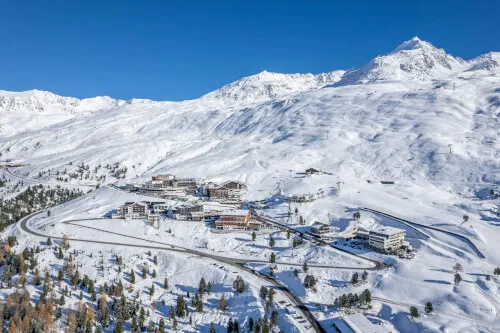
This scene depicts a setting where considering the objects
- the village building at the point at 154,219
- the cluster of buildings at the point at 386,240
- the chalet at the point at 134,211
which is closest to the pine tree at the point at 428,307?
the cluster of buildings at the point at 386,240

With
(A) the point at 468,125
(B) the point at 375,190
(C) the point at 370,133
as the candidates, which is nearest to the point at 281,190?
(B) the point at 375,190

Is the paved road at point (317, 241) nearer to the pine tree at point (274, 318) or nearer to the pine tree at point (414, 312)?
the pine tree at point (414, 312)

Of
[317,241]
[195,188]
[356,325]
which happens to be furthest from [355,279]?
[195,188]

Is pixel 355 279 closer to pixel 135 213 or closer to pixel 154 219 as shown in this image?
pixel 154 219

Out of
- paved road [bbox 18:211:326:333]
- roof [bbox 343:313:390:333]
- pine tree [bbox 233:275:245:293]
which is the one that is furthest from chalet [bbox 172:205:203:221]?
roof [bbox 343:313:390:333]

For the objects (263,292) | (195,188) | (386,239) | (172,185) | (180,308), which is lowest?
(180,308)

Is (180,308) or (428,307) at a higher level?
(428,307)
